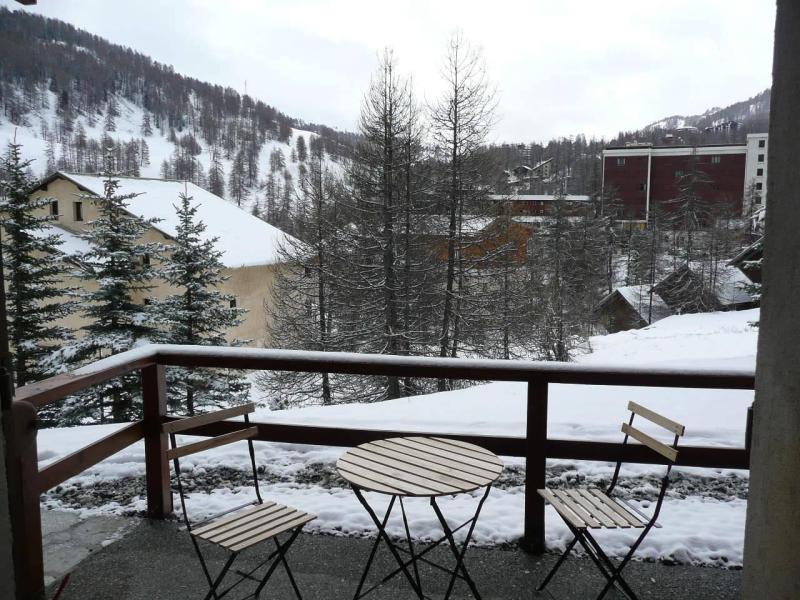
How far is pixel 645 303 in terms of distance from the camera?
41.7 meters

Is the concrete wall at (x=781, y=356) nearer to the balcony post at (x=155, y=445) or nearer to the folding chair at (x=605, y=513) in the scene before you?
the folding chair at (x=605, y=513)

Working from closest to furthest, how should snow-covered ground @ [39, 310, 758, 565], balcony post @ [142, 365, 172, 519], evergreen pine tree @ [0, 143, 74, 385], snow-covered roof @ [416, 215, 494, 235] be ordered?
1. snow-covered ground @ [39, 310, 758, 565]
2. balcony post @ [142, 365, 172, 519]
3. evergreen pine tree @ [0, 143, 74, 385]
4. snow-covered roof @ [416, 215, 494, 235]

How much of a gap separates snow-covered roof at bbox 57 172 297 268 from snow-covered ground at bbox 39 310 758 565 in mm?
18843

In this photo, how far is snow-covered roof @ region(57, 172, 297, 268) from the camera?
2630cm

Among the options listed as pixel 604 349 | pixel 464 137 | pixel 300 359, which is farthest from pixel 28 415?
pixel 604 349

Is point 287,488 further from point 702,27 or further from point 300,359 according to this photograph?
point 702,27

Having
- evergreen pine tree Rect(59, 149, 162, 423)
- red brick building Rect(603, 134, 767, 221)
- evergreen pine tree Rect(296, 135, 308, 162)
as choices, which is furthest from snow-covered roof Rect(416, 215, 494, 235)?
evergreen pine tree Rect(296, 135, 308, 162)

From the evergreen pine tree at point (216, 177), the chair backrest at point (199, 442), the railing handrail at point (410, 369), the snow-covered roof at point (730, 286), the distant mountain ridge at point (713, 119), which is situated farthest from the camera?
the distant mountain ridge at point (713, 119)

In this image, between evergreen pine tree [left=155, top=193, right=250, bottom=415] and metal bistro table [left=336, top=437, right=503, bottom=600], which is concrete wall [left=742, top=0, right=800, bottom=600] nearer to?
metal bistro table [left=336, top=437, right=503, bottom=600]

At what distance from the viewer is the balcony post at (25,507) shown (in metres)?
2.66

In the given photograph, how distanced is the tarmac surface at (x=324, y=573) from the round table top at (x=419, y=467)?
70 centimetres

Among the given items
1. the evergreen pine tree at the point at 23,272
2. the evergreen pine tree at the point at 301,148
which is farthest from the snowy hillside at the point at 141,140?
the evergreen pine tree at the point at 23,272

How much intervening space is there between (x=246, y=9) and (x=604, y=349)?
71.0ft

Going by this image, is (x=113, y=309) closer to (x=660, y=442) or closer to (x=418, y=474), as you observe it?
(x=418, y=474)
